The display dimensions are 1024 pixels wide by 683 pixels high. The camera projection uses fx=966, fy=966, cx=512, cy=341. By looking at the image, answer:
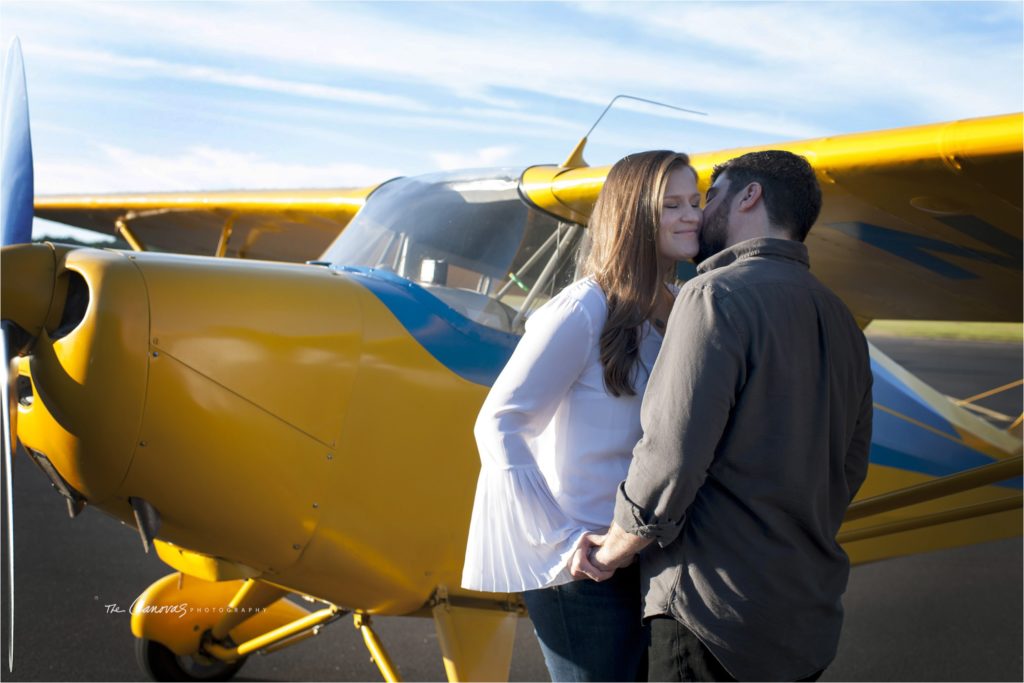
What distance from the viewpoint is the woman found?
69.4 inches

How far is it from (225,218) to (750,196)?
205 inches

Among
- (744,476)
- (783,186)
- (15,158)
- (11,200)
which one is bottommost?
(744,476)

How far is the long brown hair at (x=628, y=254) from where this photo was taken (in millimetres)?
1794

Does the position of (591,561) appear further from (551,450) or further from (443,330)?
(443,330)

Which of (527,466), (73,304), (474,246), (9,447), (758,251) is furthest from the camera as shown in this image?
(474,246)

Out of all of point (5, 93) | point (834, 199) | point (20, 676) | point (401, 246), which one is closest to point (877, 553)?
point (834, 199)

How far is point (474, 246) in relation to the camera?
3.42 m

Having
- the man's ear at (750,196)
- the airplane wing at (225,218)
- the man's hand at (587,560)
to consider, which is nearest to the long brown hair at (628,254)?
the man's ear at (750,196)

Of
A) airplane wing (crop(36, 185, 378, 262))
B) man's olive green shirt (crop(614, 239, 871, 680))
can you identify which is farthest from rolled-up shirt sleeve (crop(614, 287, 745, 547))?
airplane wing (crop(36, 185, 378, 262))

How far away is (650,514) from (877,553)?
128 inches

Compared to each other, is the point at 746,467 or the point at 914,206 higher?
the point at 914,206

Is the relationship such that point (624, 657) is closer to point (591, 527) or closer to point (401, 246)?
point (591, 527)

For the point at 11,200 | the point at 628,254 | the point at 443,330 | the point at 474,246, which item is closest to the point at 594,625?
the point at 628,254

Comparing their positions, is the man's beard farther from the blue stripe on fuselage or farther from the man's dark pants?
the blue stripe on fuselage
